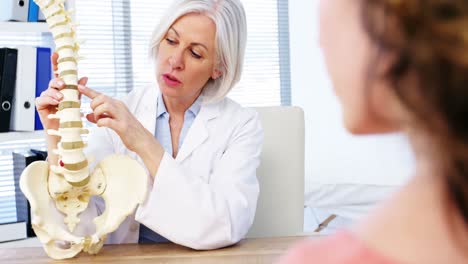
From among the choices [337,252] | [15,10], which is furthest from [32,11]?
[337,252]

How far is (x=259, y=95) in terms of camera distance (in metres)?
4.25

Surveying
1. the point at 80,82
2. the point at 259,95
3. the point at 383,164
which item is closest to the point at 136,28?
the point at 259,95

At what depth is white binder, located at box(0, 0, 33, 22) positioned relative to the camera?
222 cm

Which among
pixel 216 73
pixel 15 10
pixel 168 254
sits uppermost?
pixel 15 10

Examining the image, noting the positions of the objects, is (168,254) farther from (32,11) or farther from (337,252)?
(32,11)

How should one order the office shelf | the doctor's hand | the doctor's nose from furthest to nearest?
the office shelf, the doctor's nose, the doctor's hand

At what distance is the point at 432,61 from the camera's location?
1.10 feet

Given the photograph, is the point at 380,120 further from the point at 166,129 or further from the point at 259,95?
the point at 259,95

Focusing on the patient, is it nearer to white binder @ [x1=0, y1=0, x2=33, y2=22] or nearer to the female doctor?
the female doctor

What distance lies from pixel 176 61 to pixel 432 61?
4.38 feet

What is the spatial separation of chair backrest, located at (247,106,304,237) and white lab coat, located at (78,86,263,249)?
0.49ft

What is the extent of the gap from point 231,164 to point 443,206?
122 cm

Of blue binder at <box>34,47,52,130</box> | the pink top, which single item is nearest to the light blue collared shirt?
blue binder at <box>34,47,52,130</box>

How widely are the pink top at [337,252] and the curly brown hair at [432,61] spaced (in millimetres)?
73
